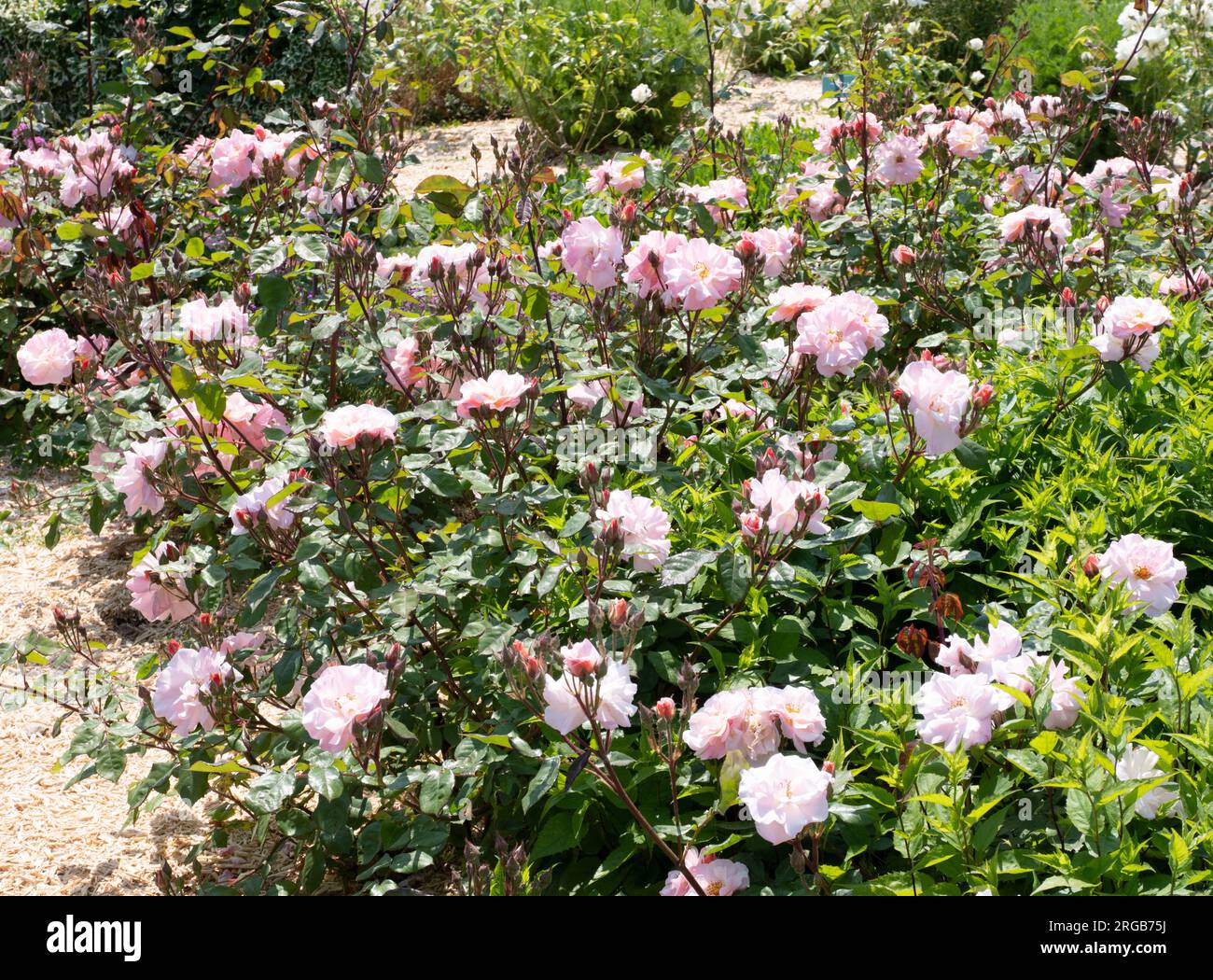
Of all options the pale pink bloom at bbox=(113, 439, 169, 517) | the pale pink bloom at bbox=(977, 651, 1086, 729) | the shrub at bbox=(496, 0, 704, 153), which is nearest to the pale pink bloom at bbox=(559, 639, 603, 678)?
the pale pink bloom at bbox=(977, 651, 1086, 729)

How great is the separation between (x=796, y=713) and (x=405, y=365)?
1.26 meters

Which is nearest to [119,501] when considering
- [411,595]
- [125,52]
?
[411,595]

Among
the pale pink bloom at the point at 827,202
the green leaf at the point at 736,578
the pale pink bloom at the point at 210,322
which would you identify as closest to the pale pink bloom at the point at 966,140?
the pale pink bloom at the point at 827,202

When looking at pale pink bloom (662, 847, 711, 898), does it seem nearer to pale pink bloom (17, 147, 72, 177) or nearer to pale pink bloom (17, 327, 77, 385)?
pale pink bloom (17, 327, 77, 385)

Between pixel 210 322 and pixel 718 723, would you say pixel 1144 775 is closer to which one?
pixel 718 723

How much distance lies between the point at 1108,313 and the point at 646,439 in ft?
3.38

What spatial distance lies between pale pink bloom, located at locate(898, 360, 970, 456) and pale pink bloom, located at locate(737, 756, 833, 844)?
0.84 metres

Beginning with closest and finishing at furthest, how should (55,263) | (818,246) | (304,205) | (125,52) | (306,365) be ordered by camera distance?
(306,365) → (304,205) → (818,246) → (55,263) → (125,52)

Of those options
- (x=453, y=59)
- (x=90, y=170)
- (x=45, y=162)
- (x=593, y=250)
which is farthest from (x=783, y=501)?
(x=453, y=59)

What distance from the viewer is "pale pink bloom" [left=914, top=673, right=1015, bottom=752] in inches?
67.1

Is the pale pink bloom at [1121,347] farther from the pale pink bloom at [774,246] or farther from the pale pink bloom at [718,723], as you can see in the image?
the pale pink bloom at [718,723]

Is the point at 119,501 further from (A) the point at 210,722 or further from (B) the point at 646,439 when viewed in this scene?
(B) the point at 646,439

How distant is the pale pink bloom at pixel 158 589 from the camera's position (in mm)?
2363
